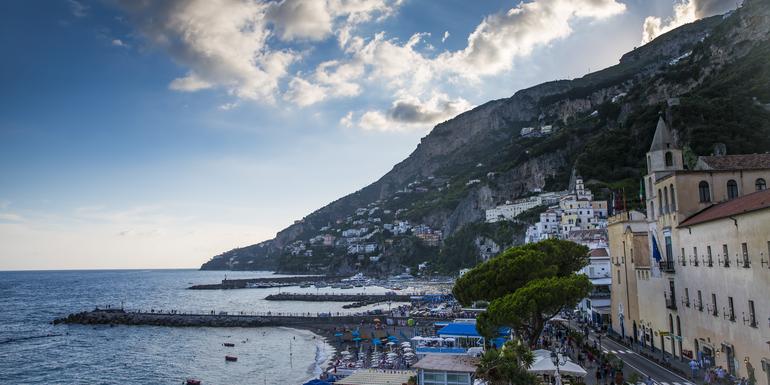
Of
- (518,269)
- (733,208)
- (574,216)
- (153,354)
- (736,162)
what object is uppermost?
(574,216)

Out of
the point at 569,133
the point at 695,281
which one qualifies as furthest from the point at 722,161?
the point at 569,133

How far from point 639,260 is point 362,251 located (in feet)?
527

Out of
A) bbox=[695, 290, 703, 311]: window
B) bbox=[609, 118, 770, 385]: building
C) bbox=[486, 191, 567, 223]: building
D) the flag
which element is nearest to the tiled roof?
bbox=[609, 118, 770, 385]: building

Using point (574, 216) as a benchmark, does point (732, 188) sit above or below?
below

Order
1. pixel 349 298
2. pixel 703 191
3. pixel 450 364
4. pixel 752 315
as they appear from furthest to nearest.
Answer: pixel 349 298 → pixel 703 191 → pixel 450 364 → pixel 752 315

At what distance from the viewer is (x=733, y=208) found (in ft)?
69.5

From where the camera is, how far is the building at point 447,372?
19828mm

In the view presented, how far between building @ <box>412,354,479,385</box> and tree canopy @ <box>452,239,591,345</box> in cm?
438

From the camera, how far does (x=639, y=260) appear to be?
33.0 metres

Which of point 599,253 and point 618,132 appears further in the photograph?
point 618,132

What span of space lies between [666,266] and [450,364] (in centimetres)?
1449

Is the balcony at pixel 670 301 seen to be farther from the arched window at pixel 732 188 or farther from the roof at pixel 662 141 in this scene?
the roof at pixel 662 141

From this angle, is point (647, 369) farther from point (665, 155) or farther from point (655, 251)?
point (665, 155)

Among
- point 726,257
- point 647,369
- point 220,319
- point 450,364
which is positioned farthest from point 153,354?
point 726,257
